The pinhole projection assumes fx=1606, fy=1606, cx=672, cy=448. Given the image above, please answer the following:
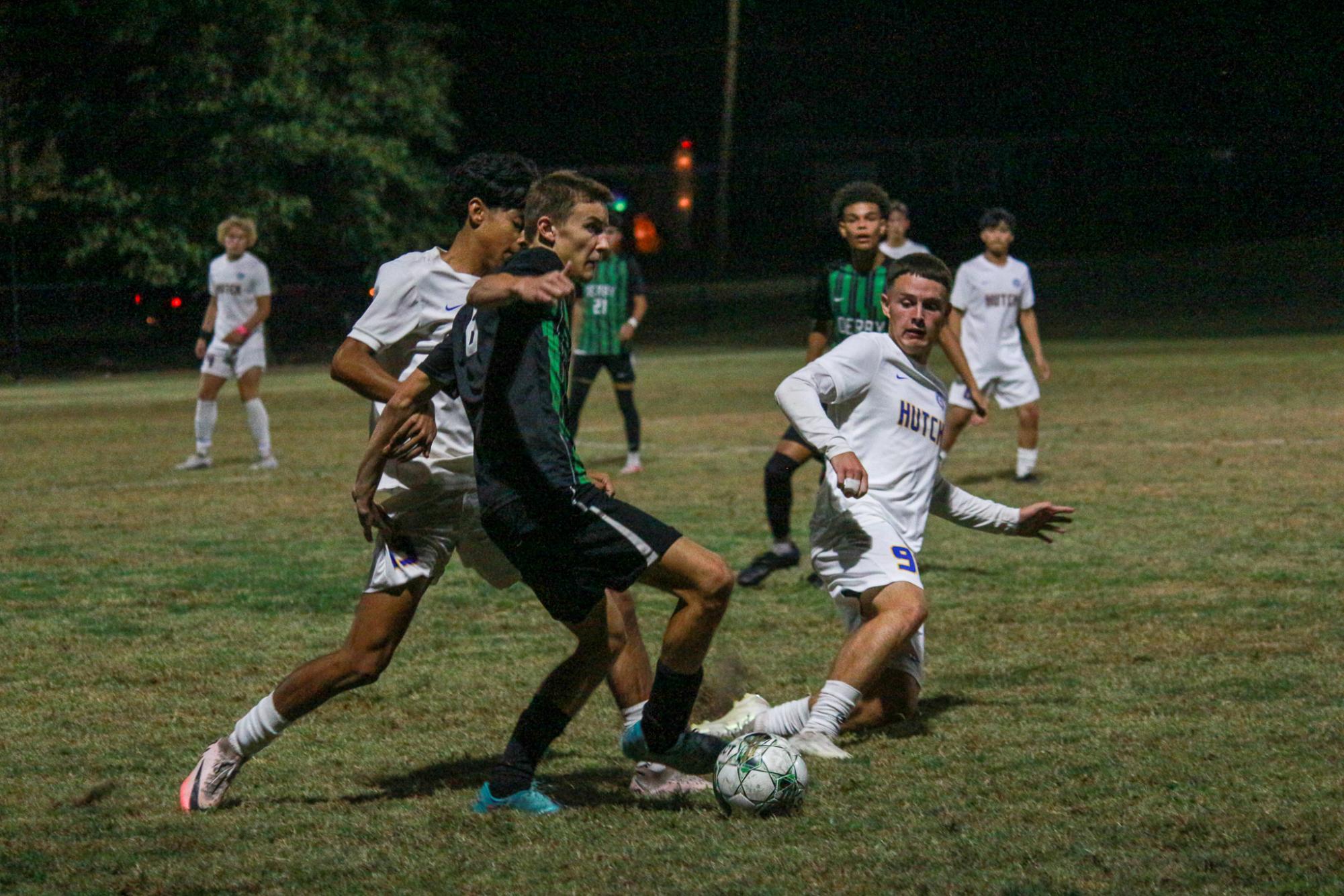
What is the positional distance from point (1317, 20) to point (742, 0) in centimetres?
1842

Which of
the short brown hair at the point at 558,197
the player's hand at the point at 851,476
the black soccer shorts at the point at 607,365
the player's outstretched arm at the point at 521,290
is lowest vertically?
the black soccer shorts at the point at 607,365

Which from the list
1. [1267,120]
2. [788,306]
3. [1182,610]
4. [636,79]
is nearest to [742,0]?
[636,79]

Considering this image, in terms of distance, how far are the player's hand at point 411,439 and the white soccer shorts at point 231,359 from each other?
398 inches

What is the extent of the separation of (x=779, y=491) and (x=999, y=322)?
→ 4.66m

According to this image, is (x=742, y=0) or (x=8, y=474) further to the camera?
(x=742, y=0)

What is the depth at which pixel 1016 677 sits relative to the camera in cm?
612

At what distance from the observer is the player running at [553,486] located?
167 inches

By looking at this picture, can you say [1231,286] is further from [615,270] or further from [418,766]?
[418,766]

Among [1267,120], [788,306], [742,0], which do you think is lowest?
[788,306]

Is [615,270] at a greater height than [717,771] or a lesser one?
greater

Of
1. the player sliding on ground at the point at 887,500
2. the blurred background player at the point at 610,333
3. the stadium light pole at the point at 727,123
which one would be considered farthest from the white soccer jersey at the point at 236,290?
the stadium light pole at the point at 727,123

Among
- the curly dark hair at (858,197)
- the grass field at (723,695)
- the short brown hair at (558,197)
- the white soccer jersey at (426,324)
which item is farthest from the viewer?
the curly dark hair at (858,197)

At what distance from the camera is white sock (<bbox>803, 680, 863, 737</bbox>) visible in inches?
199

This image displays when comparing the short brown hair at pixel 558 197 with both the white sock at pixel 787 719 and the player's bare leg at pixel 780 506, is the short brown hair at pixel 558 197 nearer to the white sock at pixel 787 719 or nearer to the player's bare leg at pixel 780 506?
the white sock at pixel 787 719
